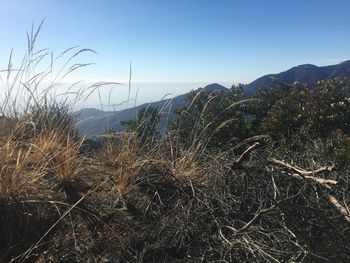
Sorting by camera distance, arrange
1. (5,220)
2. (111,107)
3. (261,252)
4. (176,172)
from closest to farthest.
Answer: (261,252) → (5,220) → (176,172) → (111,107)

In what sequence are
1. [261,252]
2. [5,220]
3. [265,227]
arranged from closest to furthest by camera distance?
[261,252] < [5,220] < [265,227]

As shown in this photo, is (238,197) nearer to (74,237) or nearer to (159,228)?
(159,228)

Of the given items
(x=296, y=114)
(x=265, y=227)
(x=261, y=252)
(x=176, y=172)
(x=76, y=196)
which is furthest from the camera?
(x=296, y=114)

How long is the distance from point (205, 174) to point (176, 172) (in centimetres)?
21

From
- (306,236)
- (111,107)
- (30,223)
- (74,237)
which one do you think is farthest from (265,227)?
(111,107)

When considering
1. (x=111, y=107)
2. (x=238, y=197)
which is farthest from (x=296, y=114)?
(x=238, y=197)

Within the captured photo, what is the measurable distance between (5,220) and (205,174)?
4.55 feet

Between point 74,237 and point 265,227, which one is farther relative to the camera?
point 265,227

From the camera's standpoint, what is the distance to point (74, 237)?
233 cm

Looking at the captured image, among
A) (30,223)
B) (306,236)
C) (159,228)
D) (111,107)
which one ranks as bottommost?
(306,236)

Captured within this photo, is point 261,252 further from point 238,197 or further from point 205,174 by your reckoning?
point 205,174

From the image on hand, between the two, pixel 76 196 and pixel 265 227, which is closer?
pixel 265 227

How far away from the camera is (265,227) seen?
2615 millimetres

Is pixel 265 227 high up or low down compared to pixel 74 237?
down
